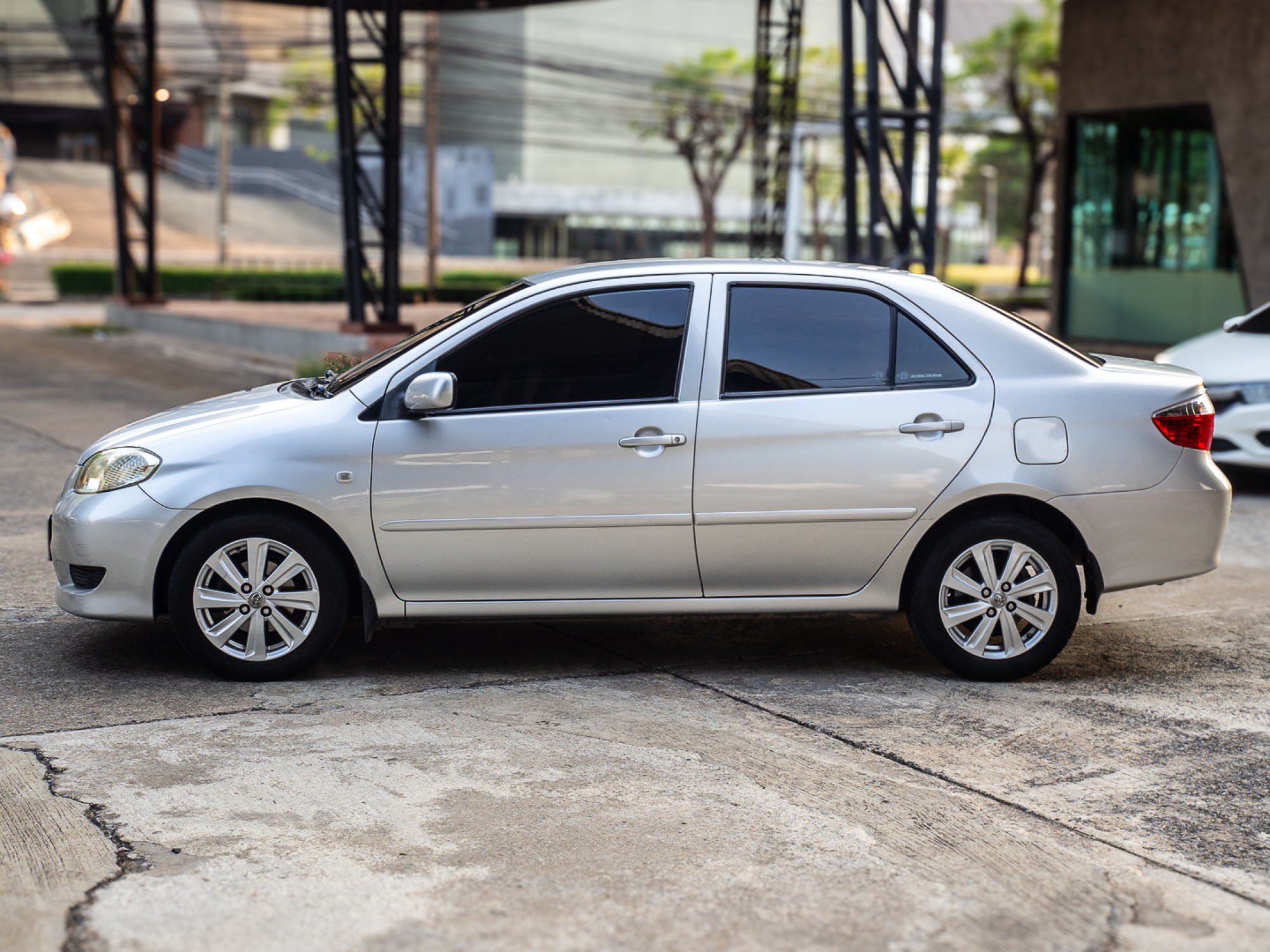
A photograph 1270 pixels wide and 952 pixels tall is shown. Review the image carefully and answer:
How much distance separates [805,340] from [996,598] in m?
1.27

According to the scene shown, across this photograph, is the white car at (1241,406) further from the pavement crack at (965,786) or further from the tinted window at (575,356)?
the pavement crack at (965,786)

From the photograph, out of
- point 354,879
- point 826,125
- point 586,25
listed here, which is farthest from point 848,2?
point 586,25

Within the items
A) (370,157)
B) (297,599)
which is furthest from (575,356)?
(370,157)

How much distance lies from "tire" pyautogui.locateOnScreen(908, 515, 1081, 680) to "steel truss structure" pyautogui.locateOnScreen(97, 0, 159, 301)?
85.0 ft

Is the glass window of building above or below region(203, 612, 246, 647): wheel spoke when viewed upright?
above

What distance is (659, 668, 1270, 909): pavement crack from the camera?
3947 millimetres

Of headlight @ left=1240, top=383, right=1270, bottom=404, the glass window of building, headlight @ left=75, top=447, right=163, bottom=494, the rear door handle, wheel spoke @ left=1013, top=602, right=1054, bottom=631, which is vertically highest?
the glass window of building

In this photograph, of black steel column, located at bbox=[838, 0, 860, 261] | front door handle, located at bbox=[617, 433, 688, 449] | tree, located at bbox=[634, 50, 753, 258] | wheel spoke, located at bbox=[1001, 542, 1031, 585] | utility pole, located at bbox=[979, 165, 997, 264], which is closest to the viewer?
front door handle, located at bbox=[617, 433, 688, 449]

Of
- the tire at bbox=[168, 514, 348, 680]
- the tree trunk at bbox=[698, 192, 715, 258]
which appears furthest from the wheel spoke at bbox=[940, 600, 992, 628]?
the tree trunk at bbox=[698, 192, 715, 258]

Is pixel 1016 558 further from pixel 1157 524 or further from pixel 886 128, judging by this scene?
pixel 886 128

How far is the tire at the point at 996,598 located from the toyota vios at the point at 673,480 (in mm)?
11

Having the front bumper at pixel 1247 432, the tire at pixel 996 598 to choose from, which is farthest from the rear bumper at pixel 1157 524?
the front bumper at pixel 1247 432

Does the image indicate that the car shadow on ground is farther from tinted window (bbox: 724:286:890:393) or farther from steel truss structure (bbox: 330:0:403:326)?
steel truss structure (bbox: 330:0:403:326)

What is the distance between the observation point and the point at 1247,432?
33.7ft
